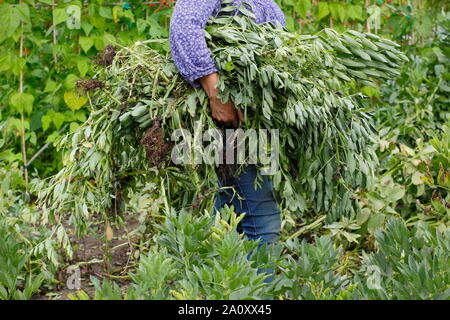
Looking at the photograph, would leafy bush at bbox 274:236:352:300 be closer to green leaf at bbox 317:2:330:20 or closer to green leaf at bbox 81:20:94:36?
green leaf at bbox 81:20:94:36

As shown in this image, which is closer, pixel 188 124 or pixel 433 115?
pixel 188 124

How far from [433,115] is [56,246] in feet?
8.16

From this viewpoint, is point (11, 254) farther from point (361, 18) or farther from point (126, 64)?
point (361, 18)

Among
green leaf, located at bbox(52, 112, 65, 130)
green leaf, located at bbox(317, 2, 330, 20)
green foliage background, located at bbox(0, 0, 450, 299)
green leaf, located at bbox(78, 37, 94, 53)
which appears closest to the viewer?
green foliage background, located at bbox(0, 0, 450, 299)

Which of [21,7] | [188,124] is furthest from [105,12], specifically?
[188,124]

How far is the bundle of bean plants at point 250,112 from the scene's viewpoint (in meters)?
2.24

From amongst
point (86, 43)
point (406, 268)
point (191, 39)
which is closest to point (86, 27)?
point (86, 43)

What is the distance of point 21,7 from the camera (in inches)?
150

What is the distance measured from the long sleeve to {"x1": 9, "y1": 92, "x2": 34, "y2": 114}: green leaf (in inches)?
81.0

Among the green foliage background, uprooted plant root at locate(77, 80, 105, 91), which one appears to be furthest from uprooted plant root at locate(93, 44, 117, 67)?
the green foliage background

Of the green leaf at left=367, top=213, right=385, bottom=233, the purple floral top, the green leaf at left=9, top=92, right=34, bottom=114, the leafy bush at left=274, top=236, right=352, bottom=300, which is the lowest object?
the green leaf at left=367, top=213, right=385, bottom=233

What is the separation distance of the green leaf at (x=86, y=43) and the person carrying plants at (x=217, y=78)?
172 cm

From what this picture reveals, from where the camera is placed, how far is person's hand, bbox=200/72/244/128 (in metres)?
2.23

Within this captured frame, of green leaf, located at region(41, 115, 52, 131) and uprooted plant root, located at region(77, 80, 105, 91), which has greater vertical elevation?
uprooted plant root, located at region(77, 80, 105, 91)
